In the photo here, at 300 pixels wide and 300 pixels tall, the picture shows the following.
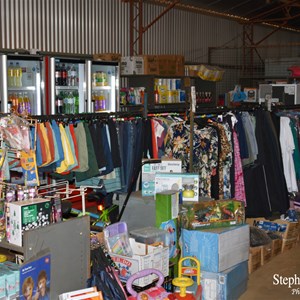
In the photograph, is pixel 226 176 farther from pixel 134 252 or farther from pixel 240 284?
pixel 134 252

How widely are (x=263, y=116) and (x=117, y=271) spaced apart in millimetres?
2980

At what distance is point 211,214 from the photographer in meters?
4.77

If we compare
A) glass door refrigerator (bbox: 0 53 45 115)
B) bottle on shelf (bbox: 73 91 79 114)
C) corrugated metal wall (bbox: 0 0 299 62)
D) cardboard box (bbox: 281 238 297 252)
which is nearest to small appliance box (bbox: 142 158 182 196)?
cardboard box (bbox: 281 238 297 252)

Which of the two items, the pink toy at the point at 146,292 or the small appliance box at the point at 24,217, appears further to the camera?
the pink toy at the point at 146,292

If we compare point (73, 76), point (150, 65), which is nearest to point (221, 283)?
point (73, 76)

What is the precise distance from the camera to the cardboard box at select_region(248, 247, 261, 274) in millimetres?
5703

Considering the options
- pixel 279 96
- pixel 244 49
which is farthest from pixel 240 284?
pixel 244 49

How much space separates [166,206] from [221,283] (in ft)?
2.71

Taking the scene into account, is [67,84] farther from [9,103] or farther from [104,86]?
[9,103]

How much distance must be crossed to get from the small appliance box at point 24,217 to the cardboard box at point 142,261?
0.83 m

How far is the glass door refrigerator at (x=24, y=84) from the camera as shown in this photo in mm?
7021

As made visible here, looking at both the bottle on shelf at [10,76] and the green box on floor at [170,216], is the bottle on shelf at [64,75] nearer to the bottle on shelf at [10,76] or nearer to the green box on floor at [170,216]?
the bottle on shelf at [10,76]

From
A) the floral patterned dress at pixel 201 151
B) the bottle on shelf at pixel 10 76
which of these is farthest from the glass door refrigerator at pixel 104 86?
the floral patterned dress at pixel 201 151

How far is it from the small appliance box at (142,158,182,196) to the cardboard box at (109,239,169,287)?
73 centimetres
